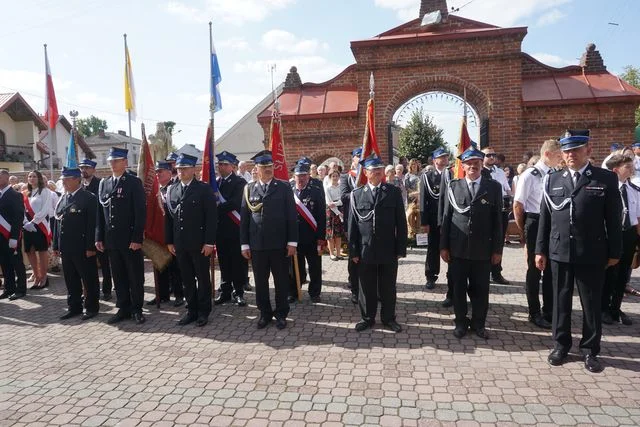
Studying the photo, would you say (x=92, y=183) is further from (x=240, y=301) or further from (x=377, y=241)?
(x=377, y=241)

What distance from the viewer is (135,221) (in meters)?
5.51

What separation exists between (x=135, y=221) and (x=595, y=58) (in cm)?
1198

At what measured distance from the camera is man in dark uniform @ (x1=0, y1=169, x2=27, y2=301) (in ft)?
22.7

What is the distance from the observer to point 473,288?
4.66 metres

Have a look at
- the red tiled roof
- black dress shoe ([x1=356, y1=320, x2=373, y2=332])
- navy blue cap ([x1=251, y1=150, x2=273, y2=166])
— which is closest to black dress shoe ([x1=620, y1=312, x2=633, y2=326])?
black dress shoe ([x1=356, y1=320, x2=373, y2=332])

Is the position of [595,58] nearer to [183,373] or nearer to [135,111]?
[135,111]

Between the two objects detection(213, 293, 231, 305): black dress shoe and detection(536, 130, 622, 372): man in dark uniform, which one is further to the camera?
detection(213, 293, 231, 305): black dress shoe

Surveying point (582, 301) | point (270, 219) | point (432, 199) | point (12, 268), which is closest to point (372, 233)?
Result: point (270, 219)

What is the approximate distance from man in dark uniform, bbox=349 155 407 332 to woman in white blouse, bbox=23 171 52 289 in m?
5.79

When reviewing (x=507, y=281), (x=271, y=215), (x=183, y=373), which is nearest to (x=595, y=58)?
(x=507, y=281)

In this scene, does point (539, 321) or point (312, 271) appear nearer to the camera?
point (539, 321)

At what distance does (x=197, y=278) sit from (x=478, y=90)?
29.3 feet

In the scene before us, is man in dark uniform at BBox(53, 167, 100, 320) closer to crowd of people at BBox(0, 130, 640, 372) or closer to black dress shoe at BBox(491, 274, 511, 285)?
crowd of people at BBox(0, 130, 640, 372)

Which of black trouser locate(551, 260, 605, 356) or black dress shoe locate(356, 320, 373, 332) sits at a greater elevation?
black trouser locate(551, 260, 605, 356)
